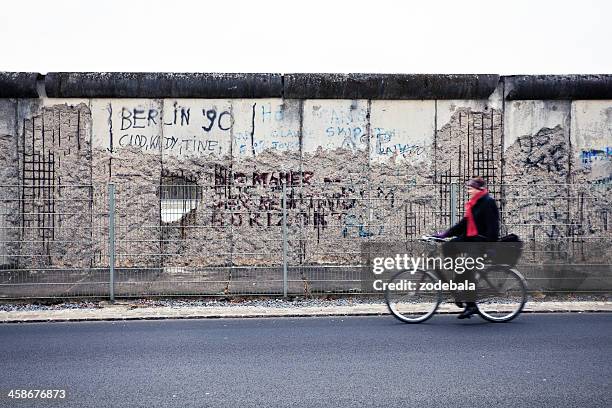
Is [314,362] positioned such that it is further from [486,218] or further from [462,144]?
[462,144]

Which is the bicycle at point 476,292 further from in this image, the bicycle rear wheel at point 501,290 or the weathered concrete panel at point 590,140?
the weathered concrete panel at point 590,140

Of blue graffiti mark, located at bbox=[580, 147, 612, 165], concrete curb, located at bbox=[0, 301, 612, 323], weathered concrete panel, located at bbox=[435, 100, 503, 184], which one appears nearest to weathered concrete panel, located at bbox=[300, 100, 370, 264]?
weathered concrete panel, located at bbox=[435, 100, 503, 184]

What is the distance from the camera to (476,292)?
27.8 feet

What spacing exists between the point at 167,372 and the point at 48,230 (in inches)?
248

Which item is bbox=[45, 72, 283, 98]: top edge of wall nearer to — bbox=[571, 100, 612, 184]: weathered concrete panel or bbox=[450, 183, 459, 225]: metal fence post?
bbox=[450, 183, 459, 225]: metal fence post

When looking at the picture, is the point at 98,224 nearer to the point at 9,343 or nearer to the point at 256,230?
the point at 256,230

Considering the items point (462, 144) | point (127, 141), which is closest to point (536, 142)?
point (462, 144)

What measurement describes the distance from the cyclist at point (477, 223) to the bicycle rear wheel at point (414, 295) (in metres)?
0.41

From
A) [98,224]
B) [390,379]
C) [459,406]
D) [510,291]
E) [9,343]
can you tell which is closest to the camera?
[459,406]

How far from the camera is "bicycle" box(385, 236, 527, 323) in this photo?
839cm

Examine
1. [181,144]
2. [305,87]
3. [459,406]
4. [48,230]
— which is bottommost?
[459,406]

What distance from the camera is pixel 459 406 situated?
5.04 m

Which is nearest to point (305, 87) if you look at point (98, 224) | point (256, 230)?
point (256, 230)

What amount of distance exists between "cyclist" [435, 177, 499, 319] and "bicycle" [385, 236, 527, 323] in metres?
0.13
